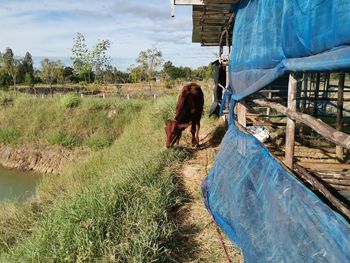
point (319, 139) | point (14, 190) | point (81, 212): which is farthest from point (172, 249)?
point (14, 190)

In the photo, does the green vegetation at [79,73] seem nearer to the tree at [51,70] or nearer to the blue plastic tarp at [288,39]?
the tree at [51,70]

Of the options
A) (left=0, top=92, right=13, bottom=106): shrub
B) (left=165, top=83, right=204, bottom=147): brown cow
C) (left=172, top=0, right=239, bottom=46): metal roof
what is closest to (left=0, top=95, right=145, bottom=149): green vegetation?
(left=0, top=92, right=13, bottom=106): shrub

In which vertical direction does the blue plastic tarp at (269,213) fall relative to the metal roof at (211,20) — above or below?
below

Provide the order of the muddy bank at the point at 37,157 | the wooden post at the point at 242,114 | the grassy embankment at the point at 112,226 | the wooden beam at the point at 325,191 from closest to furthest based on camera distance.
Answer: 1. the wooden beam at the point at 325,191
2. the grassy embankment at the point at 112,226
3. the wooden post at the point at 242,114
4. the muddy bank at the point at 37,157

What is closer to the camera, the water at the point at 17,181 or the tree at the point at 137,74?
the water at the point at 17,181

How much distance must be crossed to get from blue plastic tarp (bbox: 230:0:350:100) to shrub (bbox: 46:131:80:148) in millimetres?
12956

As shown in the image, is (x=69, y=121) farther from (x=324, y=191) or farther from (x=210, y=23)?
(x=324, y=191)

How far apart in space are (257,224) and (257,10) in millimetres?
2250

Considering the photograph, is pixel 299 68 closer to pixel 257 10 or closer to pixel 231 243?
pixel 257 10

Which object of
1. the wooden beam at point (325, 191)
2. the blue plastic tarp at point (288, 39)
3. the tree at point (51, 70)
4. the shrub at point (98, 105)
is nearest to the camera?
the blue plastic tarp at point (288, 39)

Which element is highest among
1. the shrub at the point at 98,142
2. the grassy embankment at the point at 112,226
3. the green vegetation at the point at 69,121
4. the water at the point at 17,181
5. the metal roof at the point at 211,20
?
the metal roof at the point at 211,20

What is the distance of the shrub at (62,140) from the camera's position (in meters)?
16.3

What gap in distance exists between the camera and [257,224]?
2.74 meters

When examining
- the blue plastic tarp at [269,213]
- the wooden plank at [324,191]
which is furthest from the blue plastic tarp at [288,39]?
the wooden plank at [324,191]
